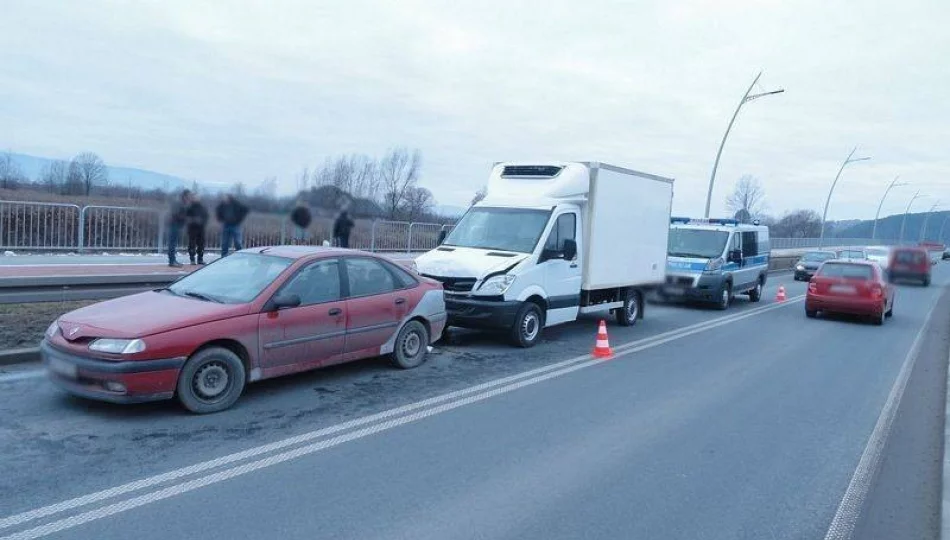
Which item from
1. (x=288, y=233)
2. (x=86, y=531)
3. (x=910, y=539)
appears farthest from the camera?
(x=288, y=233)

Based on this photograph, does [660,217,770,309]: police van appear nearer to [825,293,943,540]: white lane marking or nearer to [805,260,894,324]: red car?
[805,260,894,324]: red car

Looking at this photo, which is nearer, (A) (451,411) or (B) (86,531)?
(B) (86,531)

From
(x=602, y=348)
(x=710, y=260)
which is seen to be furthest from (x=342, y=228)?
(x=710, y=260)

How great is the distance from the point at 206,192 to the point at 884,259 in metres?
32.1

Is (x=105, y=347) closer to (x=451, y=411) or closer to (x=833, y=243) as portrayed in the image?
(x=451, y=411)

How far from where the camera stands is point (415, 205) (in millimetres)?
22125

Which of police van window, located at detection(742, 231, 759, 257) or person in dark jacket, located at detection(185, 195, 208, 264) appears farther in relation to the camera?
police van window, located at detection(742, 231, 759, 257)

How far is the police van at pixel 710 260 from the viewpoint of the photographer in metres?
18.1

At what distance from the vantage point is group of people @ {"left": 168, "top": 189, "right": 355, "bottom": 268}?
41.1 feet

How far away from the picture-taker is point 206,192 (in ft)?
41.1

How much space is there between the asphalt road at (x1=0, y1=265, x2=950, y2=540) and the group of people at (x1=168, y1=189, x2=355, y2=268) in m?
4.80

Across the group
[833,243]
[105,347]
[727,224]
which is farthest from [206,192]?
[833,243]

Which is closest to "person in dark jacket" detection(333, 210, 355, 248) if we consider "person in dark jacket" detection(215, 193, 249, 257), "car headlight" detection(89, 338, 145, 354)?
"person in dark jacket" detection(215, 193, 249, 257)

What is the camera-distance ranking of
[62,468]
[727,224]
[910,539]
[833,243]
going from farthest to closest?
1. [833,243]
2. [727,224]
3. [62,468]
4. [910,539]
